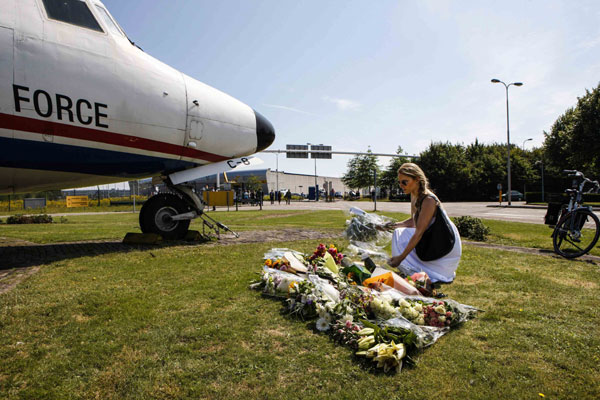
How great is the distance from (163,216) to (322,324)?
6.31m

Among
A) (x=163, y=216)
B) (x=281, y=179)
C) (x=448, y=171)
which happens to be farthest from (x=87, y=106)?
(x=281, y=179)

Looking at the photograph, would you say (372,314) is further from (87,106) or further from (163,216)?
(163,216)

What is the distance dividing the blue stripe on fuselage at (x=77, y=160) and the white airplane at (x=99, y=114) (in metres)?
0.02

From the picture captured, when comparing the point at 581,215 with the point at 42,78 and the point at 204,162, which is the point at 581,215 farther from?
the point at 42,78

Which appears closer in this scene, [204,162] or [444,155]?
[204,162]

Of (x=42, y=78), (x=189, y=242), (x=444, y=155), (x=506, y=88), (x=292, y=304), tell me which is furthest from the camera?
(x=444, y=155)

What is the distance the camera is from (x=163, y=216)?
8.22m

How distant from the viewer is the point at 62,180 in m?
6.78

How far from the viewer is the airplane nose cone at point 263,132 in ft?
28.7

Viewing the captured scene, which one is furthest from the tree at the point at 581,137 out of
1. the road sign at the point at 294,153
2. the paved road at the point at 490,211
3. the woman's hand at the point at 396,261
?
the woman's hand at the point at 396,261

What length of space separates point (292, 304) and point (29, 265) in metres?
4.99

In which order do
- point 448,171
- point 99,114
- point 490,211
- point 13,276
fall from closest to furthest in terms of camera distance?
point 13,276, point 99,114, point 490,211, point 448,171

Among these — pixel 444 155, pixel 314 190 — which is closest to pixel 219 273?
pixel 444 155

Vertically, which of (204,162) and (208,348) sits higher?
(204,162)
